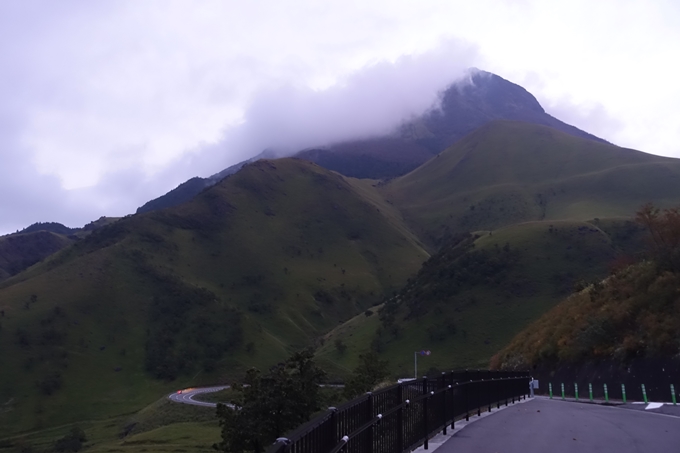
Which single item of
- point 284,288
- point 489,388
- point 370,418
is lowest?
point 489,388

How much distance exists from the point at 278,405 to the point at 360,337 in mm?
64222

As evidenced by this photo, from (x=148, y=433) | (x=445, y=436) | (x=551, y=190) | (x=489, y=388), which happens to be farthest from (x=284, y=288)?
(x=445, y=436)

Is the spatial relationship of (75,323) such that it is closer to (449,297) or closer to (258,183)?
(449,297)

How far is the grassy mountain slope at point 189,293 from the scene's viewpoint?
90812mm

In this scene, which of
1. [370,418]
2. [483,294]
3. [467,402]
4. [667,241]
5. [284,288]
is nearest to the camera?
[370,418]

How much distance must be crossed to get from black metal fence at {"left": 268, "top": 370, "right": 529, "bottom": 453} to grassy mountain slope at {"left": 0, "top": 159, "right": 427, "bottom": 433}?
249ft

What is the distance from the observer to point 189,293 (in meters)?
116

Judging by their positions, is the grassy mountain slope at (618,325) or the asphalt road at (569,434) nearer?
the asphalt road at (569,434)

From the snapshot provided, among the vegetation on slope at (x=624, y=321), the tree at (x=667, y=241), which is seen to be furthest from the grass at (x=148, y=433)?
the tree at (x=667, y=241)

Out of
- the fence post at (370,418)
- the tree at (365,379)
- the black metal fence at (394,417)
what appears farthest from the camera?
the tree at (365,379)

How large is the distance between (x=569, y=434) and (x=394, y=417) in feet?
18.4

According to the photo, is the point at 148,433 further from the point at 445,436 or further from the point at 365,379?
the point at 445,436

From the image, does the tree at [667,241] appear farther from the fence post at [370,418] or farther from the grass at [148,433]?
the grass at [148,433]

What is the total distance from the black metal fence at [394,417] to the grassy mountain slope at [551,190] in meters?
117
